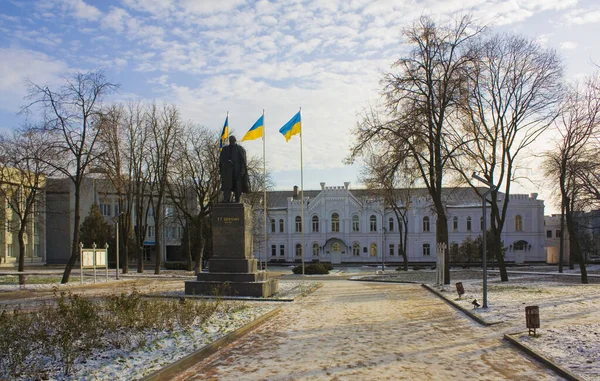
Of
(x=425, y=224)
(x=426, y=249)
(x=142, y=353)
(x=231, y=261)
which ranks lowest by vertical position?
(x=426, y=249)

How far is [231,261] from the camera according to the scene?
61.0 feet

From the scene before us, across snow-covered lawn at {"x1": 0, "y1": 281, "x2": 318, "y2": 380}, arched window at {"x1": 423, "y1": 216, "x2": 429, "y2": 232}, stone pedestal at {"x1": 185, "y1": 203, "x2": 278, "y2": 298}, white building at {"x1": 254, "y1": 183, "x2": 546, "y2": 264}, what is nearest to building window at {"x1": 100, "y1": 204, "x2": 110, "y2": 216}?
white building at {"x1": 254, "y1": 183, "x2": 546, "y2": 264}

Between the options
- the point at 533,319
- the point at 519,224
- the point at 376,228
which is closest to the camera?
the point at 533,319

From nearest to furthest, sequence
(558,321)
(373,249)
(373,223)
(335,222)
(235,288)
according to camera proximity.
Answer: (558,321), (235,288), (373,249), (373,223), (335,222)

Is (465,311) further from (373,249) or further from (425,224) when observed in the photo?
(425,224)

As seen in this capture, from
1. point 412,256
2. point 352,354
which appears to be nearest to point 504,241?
point 412,256

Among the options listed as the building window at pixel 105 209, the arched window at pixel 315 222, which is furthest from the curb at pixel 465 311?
the building window at pixel 105 209

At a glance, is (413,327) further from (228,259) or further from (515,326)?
(228,259)

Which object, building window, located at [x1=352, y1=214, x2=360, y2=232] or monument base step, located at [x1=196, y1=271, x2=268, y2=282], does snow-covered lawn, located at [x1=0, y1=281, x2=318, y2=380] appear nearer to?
monument base step, located at [x1=196, y1=271, x2=268, y2=282]

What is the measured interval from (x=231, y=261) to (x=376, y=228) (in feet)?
182

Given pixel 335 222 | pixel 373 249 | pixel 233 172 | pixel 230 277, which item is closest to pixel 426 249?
pixel 373 249

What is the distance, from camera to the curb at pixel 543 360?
294 inches

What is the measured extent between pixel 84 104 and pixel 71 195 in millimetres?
41157

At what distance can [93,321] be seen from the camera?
8625mm
